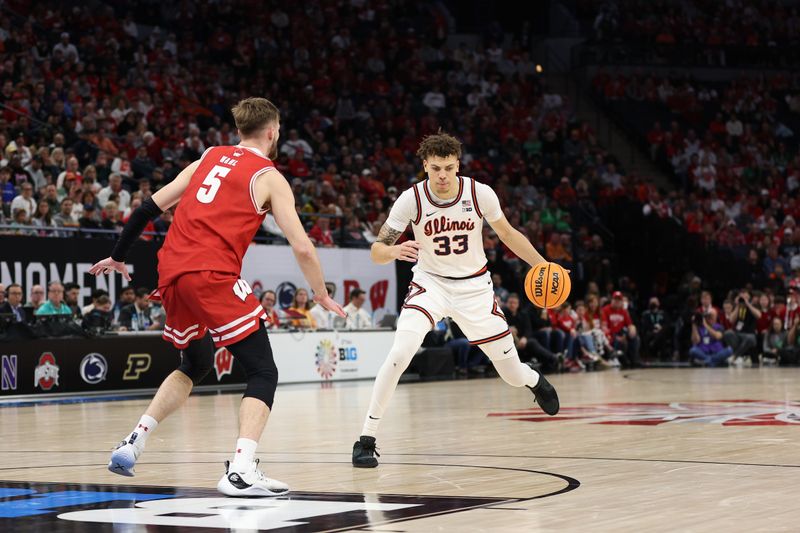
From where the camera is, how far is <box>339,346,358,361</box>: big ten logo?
774 inches

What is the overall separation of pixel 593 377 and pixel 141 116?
9.53 meters

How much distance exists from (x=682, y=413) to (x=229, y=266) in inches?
262

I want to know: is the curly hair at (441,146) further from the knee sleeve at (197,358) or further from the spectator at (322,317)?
the spectator at (322,317)

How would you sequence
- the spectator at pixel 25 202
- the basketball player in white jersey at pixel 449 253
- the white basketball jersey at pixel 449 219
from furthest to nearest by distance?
the spectator at pixel 25 202 < the white basketball jersey at pixel 449 219 < the basketball player in white jersey at pixel 449 253

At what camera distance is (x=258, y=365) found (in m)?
6.36

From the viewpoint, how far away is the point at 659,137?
1291 inches

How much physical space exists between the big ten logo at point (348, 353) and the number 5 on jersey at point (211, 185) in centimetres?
1321

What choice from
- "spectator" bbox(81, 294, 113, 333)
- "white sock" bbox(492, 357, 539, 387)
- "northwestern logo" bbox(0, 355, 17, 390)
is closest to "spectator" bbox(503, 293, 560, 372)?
"spectator" bbox(81, 294, 113, 333)

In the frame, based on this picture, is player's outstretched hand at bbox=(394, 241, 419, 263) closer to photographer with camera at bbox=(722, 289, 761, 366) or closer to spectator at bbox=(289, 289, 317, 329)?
spectator at bbox=(289, 289, 317, 329)

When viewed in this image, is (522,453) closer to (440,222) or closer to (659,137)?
(440,222)

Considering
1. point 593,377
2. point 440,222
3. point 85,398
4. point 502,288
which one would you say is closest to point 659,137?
point 502,288

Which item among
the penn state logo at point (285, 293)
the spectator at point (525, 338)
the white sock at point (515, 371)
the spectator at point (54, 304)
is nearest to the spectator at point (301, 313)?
the penn state logo at point (285, 293)

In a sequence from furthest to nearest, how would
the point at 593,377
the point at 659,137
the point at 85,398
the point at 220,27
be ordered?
1. the point at 659,137
2. the point at 220,27
3. the point at 593,377
4. the point at 85,398

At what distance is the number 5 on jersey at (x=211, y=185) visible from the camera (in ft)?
21.4
